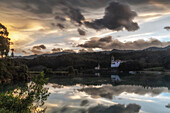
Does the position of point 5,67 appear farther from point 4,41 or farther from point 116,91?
point 116,91

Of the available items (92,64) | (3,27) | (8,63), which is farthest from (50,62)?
(3,27)

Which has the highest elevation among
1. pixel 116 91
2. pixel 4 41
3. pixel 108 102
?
pixel 4 41

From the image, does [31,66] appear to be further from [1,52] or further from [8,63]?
[1,52]

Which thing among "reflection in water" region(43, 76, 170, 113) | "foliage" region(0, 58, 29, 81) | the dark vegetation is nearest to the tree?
the dark vegetation

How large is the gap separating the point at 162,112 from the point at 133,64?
10919 centimetres

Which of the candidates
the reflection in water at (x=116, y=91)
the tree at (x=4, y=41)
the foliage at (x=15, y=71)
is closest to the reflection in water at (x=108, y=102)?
the reflection in water at (x=116, y=91)

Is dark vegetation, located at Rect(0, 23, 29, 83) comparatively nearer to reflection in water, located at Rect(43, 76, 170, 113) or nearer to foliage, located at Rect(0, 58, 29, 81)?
foliage, located at Rect(0, 58, 29, 81)

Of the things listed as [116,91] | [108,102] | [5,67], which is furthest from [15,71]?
[108,102]

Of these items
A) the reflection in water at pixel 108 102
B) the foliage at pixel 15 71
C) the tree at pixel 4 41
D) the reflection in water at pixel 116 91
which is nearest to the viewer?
the reflection in water at pixel 108 102

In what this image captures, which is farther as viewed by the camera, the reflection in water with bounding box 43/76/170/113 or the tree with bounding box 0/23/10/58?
the tree with bounding box 0/23/10/58

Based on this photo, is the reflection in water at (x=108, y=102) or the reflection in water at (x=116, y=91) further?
the reflection in water at (x=116, y=91)

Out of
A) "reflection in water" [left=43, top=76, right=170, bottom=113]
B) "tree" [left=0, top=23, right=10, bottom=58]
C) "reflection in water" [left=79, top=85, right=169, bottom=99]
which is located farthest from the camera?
"tree" [left=0, top=23, right=10, bottom=58]

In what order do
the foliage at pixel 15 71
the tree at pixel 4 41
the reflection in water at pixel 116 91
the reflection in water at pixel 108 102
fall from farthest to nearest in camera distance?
the foliage at pixel 15 71
the tree at pixel 4 41
the reflection in water at pixel 116 91
the reflection in water at pixel 108 102

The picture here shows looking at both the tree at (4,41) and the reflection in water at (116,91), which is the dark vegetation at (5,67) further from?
the reflection in water at (116,91)
